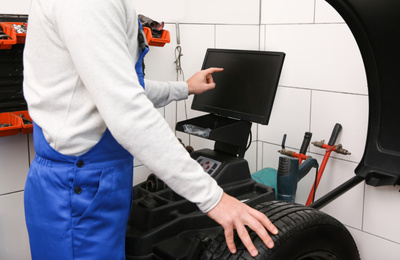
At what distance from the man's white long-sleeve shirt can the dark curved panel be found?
715 millimetres

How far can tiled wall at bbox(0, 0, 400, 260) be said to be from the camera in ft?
6.84

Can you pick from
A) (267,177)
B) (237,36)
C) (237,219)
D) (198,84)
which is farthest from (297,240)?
(237,36)

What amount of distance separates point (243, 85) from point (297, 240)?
77cm

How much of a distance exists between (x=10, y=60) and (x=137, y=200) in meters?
0.69

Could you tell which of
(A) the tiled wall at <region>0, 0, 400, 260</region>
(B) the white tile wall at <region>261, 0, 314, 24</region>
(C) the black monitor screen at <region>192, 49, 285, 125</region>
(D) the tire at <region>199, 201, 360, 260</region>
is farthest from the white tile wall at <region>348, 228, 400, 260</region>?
(B) the white tile wall at <region>261, 0, 314, 24</region>

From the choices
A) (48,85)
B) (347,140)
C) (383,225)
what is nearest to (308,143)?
(347,140)

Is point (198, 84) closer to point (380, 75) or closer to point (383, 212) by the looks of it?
point (380, 75)

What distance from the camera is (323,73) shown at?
2.21 m

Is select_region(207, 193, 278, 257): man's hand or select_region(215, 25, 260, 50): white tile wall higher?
select_region(215, 25, 260, 50): white tile wall

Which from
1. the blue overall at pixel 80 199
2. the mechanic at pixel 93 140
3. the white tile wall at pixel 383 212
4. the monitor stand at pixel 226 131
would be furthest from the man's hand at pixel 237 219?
the white tile wall at pixel 383 212

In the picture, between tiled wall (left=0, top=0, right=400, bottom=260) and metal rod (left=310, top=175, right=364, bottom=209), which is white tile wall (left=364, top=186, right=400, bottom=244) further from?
metal rod (left=310, top=175, right=364, bottom=209)

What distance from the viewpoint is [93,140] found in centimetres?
115

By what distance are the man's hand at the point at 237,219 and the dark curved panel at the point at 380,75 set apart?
2.33ft

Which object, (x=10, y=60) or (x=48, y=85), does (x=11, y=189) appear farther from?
(x=48, y=85)
